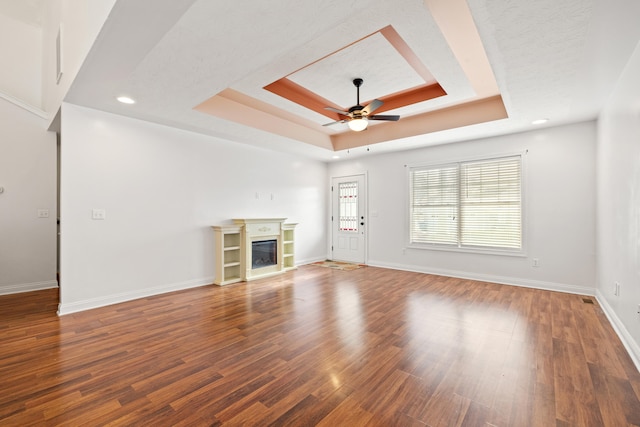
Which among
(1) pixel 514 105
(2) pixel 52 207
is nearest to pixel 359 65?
(1) pixel 514 105

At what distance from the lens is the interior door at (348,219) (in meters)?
6.81

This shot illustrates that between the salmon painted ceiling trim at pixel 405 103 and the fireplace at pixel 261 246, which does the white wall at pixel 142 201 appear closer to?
the fireplace at pixel 261 246

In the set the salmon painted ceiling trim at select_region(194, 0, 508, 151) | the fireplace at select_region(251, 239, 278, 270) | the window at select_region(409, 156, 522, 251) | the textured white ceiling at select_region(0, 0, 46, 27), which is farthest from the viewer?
the fireplace at select_region(251, 239, 278, 270)

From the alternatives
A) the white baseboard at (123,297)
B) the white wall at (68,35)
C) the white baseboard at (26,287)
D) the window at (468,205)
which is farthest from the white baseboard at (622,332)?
the white baseboard at (26,287)

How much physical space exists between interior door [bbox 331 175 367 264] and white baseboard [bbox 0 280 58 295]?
5.47 meters

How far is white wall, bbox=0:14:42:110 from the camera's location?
4898mm

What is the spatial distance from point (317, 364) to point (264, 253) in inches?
138

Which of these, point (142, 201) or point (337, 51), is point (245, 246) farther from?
point (337, 51)

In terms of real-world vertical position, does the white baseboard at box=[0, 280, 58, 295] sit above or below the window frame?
below

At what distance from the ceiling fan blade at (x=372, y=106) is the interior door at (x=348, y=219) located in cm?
306

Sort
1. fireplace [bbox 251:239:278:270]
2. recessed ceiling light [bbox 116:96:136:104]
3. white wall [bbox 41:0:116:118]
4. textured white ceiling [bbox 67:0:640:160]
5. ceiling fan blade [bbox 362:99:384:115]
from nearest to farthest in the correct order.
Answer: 1. textured white ceiling [bbox 67:0:640:160]
2. white wall [bbox 41:0:116:118]
3. recessed ceiling light [bbox 116:96:136:104]
4. ceiling fan blade [bbox 362:99:384:115]
5. fireplace [bbox 251:239:278:270]

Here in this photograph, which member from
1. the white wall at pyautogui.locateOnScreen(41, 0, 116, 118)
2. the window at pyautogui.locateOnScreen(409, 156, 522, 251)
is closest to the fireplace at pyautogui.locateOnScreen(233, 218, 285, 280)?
the window at pyautogui.locateOnScreen(409, 156, 522, 251)

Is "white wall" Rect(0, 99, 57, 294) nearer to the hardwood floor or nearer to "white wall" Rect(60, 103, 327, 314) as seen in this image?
→ the hardwood floor

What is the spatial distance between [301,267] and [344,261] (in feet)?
4.07
